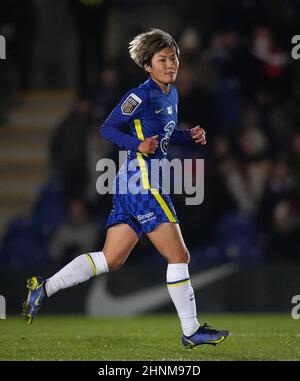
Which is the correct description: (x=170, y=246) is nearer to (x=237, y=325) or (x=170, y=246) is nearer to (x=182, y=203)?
(x=237, y=325)

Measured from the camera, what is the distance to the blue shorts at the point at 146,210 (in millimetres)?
6688

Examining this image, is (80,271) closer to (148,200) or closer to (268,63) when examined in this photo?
(148,200)

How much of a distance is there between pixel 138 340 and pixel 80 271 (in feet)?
3.00

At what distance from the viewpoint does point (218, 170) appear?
469 inches

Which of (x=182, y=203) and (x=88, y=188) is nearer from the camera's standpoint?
(x=182, y=203)

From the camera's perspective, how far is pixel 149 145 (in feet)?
21.4

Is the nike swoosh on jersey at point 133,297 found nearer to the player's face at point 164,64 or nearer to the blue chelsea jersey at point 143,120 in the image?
the blue chelsea jersey at point 143,120

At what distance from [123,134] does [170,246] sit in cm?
78

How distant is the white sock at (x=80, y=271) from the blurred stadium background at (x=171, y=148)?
13.1 ft

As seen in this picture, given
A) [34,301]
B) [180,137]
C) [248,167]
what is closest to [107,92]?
[248,167]

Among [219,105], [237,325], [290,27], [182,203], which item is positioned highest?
[290,27]

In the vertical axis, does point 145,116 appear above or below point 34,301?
above

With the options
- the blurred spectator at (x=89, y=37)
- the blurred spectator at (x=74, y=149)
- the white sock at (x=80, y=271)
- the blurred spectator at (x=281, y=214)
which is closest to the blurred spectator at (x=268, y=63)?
the blurred spectator at (x=281, y=214)

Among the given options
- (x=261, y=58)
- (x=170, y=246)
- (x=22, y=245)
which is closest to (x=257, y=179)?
(x=261, y=58)
